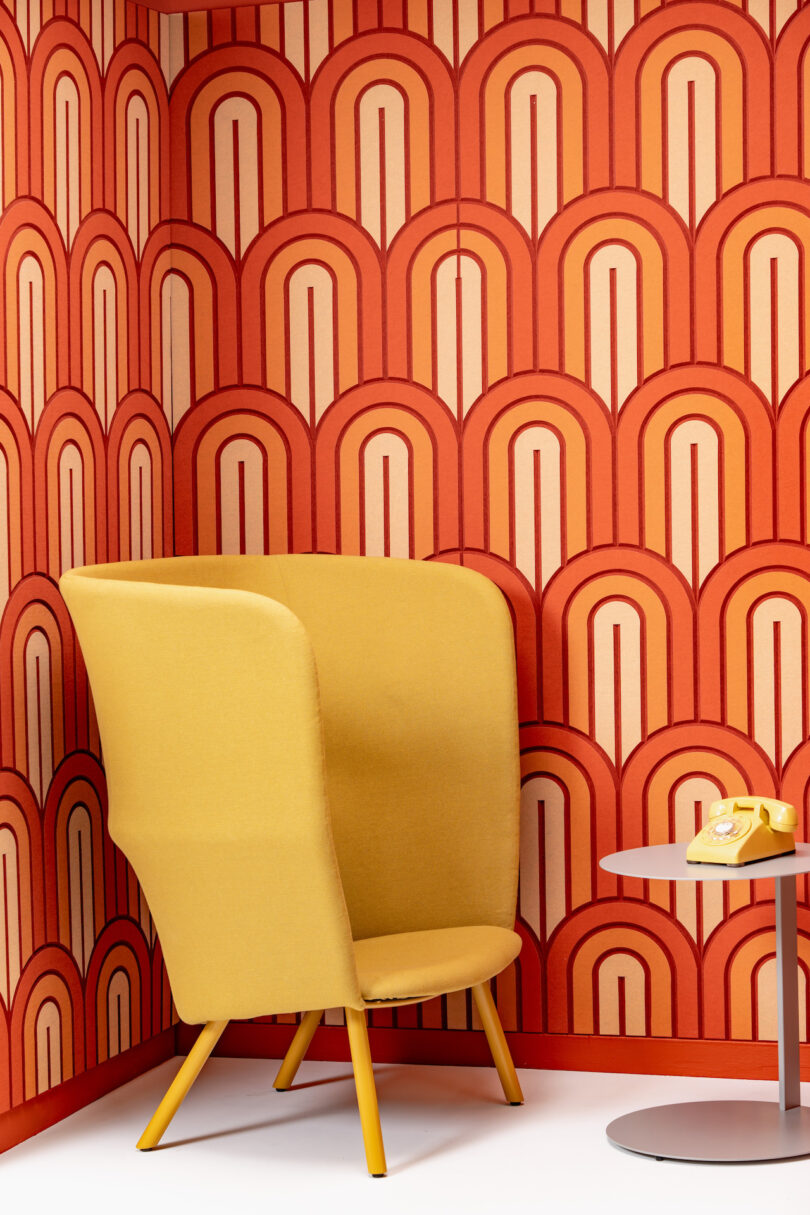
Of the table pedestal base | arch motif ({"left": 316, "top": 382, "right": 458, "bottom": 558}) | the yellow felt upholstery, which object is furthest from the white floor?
arch motif ({"left": 316, "top": 382, "right": 458, "bottom": 558})

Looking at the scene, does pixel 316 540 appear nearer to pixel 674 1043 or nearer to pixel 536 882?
pixel 536 882

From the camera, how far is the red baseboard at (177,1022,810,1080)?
3.28 m

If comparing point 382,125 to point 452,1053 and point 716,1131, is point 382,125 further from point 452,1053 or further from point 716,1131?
point 716,1131

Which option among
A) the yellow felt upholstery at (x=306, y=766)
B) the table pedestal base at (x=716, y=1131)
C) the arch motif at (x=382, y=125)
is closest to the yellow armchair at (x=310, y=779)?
the yellow felt upholstery at (x=306, y=766)

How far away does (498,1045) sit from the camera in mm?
3105

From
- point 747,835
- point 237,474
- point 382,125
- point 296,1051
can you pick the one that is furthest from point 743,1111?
point 382,125

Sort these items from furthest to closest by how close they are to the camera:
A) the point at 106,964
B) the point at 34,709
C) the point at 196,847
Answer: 1. the point at 106,964
2. the point at 34,709
3. the point at 196,847

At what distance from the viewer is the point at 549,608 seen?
340 centimetres

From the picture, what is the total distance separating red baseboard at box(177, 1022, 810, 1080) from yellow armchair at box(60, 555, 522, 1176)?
270mm

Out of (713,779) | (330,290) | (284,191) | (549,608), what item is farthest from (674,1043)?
(284,191)

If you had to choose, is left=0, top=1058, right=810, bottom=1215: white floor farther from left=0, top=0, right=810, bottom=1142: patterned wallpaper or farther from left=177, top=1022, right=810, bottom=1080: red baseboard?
left=0, top=0, right=810, bottom=1142: patterned wallpaper

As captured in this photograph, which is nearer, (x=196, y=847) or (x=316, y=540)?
(x=196, y=847)

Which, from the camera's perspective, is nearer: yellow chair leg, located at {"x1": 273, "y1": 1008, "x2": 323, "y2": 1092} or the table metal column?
the table metal column

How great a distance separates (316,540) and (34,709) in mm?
849
